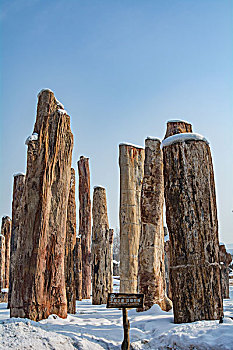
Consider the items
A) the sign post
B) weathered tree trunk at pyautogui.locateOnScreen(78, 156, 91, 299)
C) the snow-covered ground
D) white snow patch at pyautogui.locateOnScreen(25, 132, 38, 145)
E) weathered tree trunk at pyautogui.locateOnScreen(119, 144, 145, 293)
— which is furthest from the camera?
weathered tree trunk at pyautogui.locateOnScreen(78, 156, 91, 299)

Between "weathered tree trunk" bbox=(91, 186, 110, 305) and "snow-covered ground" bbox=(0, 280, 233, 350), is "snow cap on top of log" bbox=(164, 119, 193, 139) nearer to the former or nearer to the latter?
"snow-covered ground" bbox=(0, 280, 233, 350)

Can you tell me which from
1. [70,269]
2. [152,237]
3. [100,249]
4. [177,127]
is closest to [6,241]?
[100,249]

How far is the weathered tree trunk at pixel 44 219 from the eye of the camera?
19.4 feet

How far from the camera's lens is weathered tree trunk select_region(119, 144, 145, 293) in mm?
9234

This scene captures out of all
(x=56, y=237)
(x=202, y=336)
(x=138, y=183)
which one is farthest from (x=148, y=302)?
(x=138, y=183)

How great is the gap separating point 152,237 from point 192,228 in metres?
2.29

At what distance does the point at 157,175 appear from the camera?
8.09m

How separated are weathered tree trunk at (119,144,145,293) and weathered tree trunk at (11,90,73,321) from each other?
301 centimetres

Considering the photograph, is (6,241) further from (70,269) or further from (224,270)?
(224,270)

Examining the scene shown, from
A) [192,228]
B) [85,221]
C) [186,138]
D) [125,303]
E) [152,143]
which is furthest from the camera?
[85,221]

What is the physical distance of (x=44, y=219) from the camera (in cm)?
621

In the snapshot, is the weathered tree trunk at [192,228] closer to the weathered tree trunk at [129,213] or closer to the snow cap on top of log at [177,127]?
the snow cap on top of log at [177,127]

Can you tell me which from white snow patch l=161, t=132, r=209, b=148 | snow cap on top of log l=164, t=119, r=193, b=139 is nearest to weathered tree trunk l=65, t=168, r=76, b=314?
snow cap on top of log l=164, t=119, r=193, b=139

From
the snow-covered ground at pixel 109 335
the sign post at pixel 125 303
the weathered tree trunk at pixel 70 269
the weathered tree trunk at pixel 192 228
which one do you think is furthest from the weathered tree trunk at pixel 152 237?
the sign post at pixel 125 303
